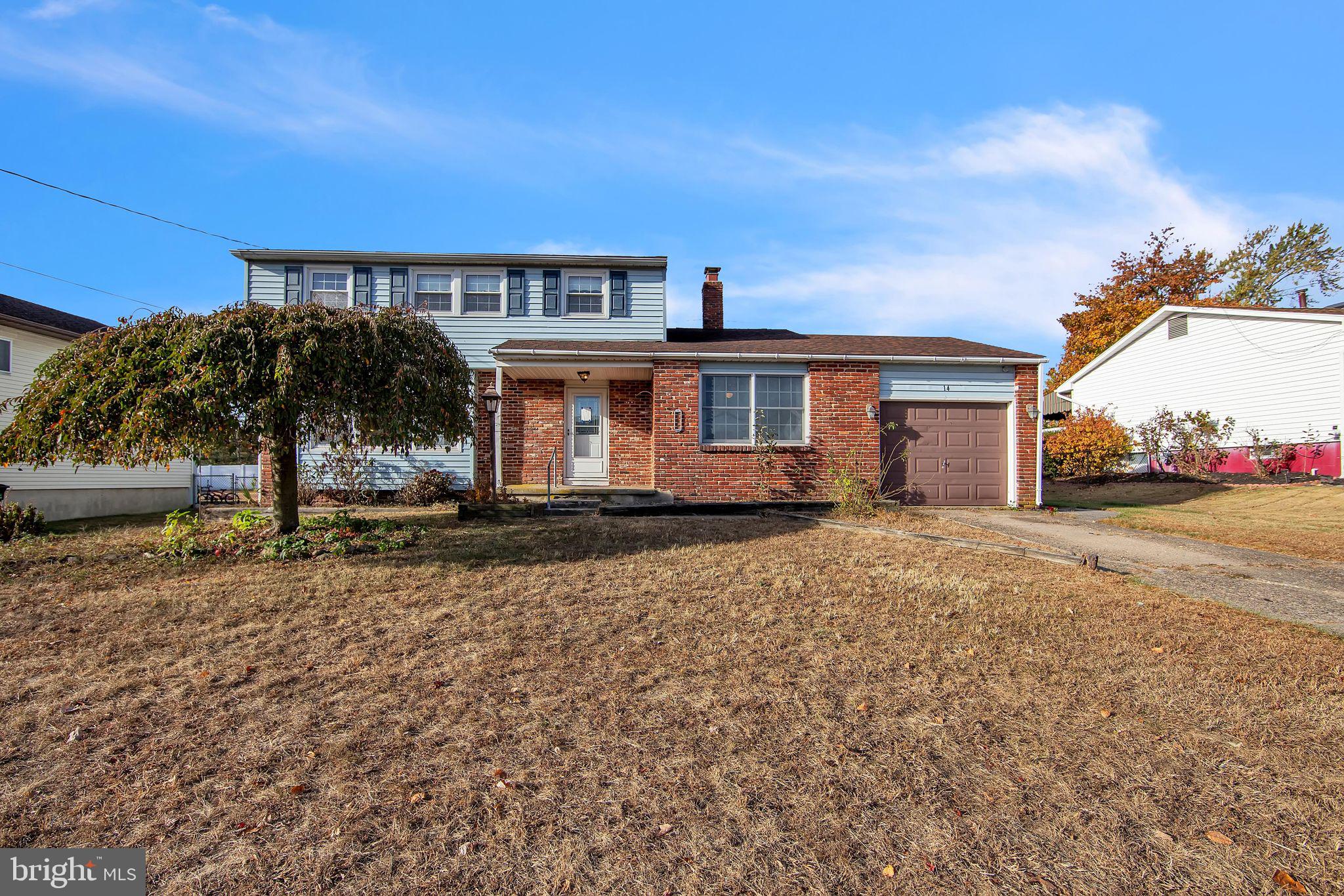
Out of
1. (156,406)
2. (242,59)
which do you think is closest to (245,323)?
(156,406)

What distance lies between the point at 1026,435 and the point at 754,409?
17.6 feet

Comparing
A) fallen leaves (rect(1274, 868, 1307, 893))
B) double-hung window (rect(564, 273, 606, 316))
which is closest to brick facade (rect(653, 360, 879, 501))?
double-hung window (rect(564, 273, 606, 316))

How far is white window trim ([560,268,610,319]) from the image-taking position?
14.9 metres

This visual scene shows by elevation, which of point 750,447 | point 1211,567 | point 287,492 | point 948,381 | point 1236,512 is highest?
point 948,381

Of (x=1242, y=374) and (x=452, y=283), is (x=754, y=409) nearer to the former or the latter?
(x=452, y=283)

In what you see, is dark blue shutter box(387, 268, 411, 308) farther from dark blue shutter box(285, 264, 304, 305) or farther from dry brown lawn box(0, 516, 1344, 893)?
dry brown lawn box(0, 516, 1344, 893)

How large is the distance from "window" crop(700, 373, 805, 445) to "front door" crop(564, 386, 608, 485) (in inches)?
97.9

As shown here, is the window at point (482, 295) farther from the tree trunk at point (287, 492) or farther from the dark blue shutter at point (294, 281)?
the tree trunk at point (287, 492)

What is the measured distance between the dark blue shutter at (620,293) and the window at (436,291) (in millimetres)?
3484

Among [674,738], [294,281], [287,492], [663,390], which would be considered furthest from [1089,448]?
[294,281]

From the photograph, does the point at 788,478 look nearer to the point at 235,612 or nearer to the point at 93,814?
the point at 235,612

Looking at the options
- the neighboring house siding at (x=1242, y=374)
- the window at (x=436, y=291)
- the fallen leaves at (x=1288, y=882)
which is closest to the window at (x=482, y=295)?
the window at (x=436, y=291)

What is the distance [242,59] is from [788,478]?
11480 mm

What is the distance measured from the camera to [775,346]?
1332 centimetres
